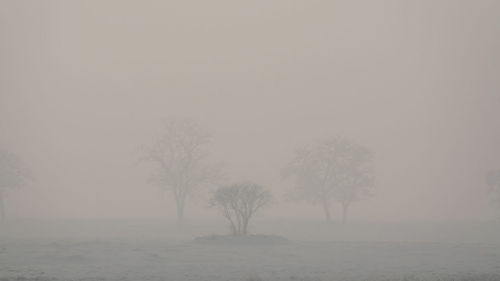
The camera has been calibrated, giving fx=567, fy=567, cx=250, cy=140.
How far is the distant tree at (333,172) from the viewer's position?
84500mm

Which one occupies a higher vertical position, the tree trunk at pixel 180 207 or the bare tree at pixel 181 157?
the bare tree at pixel 181 157

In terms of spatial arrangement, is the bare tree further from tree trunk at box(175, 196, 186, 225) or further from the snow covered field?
the snow covered field

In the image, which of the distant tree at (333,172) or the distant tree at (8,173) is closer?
the distant tree at (8,173)

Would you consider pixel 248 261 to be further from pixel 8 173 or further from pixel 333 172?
pixel 8 173

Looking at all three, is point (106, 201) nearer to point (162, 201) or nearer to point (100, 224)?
point (162, 201)

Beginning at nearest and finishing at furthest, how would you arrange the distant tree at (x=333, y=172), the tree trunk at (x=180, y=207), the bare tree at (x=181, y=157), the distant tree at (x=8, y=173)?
the distant tree at (x=8, y=173) → the bare tree at (x=181, y=157) → the tree trunk at (x=180, y=207) → the distant tree at (x=333, y=172)

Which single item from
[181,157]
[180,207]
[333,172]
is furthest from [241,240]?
[333,172]

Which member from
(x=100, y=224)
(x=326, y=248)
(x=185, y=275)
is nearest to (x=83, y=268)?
(x=185, y=275)

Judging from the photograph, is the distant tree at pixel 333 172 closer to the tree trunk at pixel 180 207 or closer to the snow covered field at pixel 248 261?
the tree trunk at pixel 180 207

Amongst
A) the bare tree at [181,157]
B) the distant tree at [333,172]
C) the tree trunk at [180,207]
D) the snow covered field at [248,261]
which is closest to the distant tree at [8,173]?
the bare tree at [181,157]

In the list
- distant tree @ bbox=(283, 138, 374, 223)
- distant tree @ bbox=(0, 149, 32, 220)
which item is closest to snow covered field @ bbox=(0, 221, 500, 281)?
distant tree @ bbox=(283, 138, 374, 223)

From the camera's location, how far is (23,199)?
14975cm

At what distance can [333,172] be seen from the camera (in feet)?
279

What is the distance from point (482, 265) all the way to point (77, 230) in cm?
5406
